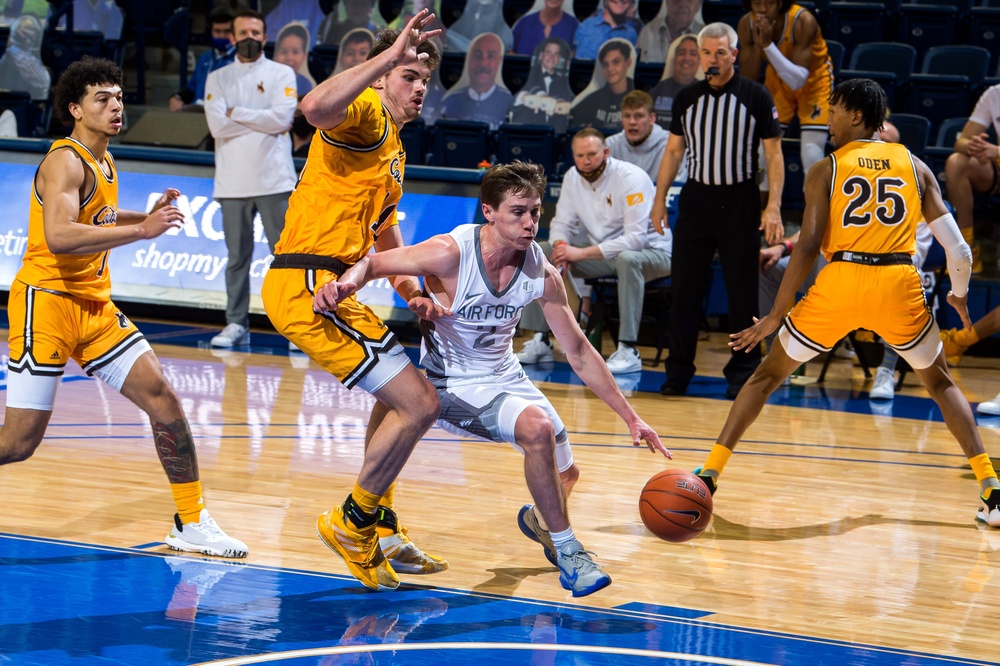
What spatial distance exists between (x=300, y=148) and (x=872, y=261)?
6183 millimetres

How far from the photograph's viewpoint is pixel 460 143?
10.9 m

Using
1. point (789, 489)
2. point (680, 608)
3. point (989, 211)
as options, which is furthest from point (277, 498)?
point (989, 211)

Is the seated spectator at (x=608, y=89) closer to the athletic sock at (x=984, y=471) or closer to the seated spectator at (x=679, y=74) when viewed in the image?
the seated spectator at (x=679, y=74)

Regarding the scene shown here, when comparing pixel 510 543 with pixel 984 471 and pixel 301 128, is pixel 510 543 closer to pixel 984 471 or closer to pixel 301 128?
pixel 984 471

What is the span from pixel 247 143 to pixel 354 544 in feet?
18.3

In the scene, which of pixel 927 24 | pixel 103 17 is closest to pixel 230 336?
pixel 103 17

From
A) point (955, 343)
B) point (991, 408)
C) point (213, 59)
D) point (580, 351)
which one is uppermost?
point (213, 59)

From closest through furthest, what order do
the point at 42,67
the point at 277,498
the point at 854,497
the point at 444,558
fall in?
the point at 444,558
the point at 277,498
the point at 854,497
the point at 42,67

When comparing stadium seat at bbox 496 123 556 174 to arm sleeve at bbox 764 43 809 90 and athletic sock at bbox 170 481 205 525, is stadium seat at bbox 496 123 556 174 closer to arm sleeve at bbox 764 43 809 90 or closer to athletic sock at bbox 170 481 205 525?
arm sleeve at bbox 764 43 809 90

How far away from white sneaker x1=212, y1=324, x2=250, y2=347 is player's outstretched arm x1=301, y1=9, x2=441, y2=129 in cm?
550

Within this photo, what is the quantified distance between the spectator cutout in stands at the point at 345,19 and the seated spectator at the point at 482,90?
5.19ft

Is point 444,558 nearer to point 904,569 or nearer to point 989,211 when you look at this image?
point 904,569

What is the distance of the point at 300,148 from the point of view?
10.5 meters

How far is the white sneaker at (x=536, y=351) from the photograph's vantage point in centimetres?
924
